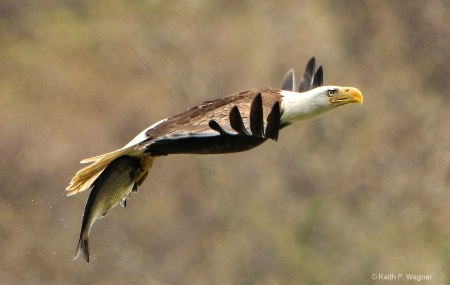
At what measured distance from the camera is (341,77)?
2431cm

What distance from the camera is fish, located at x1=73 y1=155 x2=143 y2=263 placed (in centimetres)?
1030

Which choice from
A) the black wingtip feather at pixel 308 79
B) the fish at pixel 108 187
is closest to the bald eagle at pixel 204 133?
the fish at pixel 108 187

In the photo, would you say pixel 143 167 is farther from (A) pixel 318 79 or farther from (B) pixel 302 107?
(A) pixel 318 79

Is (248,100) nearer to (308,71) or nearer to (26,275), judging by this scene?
(308,71)

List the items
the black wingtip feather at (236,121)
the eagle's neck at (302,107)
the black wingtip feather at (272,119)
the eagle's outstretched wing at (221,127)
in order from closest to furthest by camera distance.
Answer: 1. the black wingtip feather at (236,121)
2. the eagle's outstretched wing at (221,127)
3. the black wingtip feather at (272,119)
4. the eagle's neck at (302,107)

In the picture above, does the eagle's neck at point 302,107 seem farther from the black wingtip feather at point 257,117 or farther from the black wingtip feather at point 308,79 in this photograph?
the black wingtip feather at point 308,79

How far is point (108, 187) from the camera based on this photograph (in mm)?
10359

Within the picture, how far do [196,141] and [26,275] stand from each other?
482 inches

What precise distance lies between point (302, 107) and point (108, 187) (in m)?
1.73

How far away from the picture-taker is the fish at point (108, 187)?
1030cm

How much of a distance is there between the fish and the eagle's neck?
4.23 ft

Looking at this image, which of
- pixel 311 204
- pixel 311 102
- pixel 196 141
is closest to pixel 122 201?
pixel 196 141

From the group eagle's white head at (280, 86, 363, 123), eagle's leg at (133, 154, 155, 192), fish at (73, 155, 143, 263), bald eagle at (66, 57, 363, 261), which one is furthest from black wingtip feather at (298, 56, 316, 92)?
fish at (73, 155, 143, 263)

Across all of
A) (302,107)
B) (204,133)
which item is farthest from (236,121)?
(302,107)
